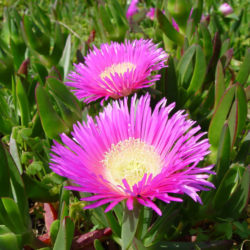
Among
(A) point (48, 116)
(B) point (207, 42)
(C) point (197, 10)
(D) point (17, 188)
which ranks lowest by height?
(D) point (17, 188)

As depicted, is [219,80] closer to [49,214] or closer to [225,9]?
[49,214]

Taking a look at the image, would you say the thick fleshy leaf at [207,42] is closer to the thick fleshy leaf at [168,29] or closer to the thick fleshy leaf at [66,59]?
the thick fleshy leaf at [168,29]

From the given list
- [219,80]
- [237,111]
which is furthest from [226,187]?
[219,80]

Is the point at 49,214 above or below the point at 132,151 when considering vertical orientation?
below

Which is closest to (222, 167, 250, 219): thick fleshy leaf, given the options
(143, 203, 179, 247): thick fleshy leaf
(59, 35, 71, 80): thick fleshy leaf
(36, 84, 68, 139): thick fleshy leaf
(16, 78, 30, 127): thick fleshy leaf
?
(143, 203, 179, 247): thick fleshy leaf

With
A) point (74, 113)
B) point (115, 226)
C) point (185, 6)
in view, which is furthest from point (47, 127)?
point (185, 6)

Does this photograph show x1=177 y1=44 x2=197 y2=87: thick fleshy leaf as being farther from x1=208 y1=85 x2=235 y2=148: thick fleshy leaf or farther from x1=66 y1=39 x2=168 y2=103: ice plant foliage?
x1=208 y1=85 x2=235 y2=148: thick fleshy leaf
